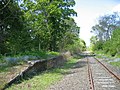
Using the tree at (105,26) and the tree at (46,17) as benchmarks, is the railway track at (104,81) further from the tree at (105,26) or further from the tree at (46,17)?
the tree at (105,26)

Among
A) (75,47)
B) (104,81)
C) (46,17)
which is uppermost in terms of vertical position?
(46,17)

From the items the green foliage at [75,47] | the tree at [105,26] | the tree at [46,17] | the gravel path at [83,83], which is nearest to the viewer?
the gravel path at [83,83]

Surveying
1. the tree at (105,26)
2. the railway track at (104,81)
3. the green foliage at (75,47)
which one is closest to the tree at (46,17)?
the green foliage at (75,47)

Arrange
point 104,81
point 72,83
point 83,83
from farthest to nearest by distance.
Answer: point 104,81 → point 72,83 → point 83,83

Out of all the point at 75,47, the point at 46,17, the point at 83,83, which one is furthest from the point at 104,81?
the point at 75,47

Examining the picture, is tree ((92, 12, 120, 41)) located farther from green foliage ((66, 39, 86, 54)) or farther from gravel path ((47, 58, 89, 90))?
gravel path ((47, 58, 89, 90))

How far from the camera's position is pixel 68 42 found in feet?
232

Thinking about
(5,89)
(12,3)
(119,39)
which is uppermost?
(12,3)

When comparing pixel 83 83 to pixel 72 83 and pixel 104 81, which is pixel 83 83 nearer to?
pixel 72 83

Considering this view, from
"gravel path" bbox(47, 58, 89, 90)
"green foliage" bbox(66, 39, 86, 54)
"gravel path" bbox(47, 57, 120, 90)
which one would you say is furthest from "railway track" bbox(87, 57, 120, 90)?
"green foliage" bbox(66, 39, 86, 54)

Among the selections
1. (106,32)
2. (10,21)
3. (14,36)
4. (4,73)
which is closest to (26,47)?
(14,36)

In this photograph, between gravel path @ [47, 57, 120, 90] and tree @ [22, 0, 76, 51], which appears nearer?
gravel path @ [47, 57, 120, 90]

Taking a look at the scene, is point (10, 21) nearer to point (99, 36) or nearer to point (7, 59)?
point (7, 59)

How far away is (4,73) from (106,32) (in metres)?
112
